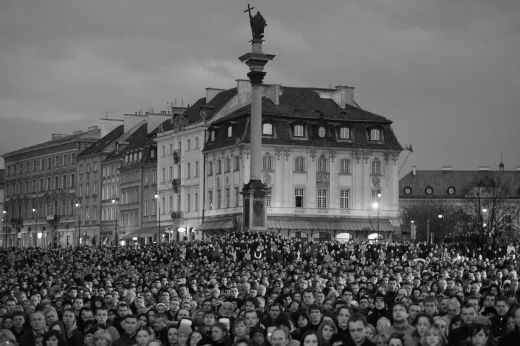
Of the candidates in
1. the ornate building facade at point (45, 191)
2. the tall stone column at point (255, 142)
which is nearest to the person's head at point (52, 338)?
the tall stone column at point (255, 142)

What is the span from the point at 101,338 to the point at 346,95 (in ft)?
294

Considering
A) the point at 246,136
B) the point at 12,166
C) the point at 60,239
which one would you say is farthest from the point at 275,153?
the point at 12,166

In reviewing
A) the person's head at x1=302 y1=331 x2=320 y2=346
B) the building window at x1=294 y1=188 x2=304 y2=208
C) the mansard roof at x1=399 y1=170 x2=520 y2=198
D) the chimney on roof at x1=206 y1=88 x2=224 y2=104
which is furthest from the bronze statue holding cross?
the mansard roof at x1=399 y1=170 x2=520 y2=198

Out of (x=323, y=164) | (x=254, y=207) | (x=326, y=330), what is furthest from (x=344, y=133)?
(x=326, y=330)

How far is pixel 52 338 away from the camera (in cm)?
1734

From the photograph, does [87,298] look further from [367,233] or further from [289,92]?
[289,92]

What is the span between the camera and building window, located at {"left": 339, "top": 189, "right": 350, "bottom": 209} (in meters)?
99.8

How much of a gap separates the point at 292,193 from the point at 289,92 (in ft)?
31.3

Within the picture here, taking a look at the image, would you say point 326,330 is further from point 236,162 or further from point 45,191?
point 45,191

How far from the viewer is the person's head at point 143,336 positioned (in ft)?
54.4

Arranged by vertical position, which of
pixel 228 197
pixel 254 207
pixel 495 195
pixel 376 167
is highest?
pixel 495 195

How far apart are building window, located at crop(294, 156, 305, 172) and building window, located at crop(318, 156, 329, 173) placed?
129cm

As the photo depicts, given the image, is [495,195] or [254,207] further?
[495,195]

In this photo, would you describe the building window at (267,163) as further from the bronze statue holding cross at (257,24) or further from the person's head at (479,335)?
the person's head at (479,335)
